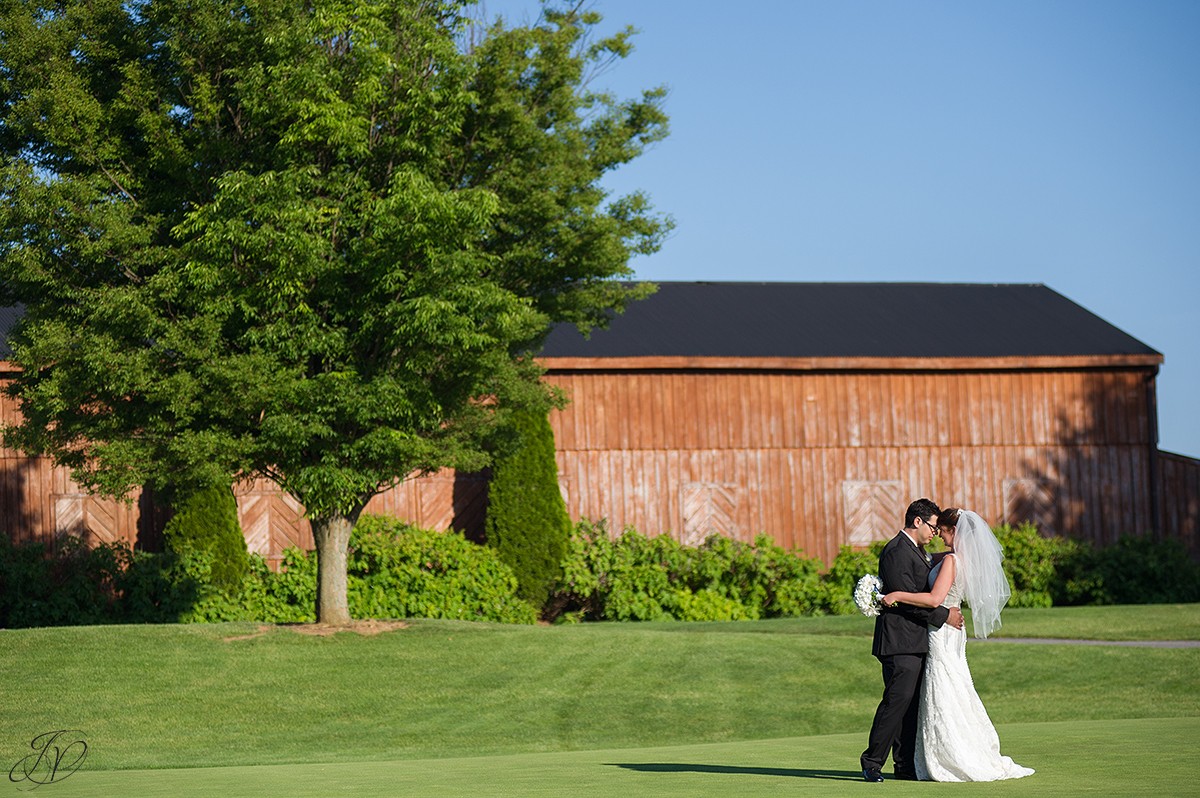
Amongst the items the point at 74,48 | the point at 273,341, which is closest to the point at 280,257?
the point at 273,341

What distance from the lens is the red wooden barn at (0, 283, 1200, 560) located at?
25078mm

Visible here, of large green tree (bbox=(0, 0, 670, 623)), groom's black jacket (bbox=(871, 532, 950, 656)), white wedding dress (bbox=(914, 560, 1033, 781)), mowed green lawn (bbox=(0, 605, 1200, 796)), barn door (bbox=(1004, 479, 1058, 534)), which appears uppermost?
large green tree (bbox=(0, 0, 670, 623))

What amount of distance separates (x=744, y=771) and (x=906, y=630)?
1426mm

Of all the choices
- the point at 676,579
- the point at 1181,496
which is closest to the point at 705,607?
the point at 676,579

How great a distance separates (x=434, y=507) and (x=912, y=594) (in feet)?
54.2

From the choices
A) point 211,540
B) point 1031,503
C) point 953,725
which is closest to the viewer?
point 953,725

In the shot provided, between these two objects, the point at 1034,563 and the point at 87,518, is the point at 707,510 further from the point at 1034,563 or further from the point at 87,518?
the point at 87,518

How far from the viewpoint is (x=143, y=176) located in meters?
16.1

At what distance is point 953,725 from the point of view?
8.44m

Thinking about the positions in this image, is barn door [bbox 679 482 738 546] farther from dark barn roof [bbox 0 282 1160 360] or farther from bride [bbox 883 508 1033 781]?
bride [bbox 883 508 1033 781]

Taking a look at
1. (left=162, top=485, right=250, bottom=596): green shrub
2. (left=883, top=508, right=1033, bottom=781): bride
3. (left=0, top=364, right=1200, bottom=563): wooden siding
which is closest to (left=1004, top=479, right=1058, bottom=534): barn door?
(left=0, top=364, right=1200, bottom=563): wooden siding

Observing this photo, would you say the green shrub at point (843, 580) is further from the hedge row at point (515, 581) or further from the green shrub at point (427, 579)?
the green shrub at point (427, 579)

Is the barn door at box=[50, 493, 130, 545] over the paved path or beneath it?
over

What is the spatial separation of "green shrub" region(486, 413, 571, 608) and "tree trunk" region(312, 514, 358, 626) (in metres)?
5.71
